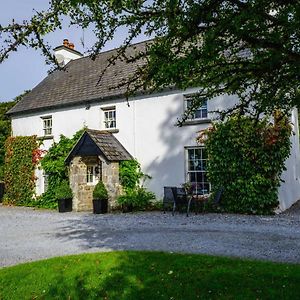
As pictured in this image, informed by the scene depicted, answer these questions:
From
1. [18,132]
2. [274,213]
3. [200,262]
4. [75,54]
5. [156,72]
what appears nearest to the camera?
[156,72]

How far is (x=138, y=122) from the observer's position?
Result: 1606 centimetres

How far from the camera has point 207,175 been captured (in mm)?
13664

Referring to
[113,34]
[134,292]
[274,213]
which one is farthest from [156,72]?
[274,213]

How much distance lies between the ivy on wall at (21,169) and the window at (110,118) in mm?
4612

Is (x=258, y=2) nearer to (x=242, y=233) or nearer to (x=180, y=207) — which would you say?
(x=242, y=233)

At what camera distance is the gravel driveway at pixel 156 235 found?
7496mm

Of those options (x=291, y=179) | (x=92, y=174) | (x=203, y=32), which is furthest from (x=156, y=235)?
(x=291, y=179)

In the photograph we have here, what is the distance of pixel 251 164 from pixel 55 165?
9.70 m

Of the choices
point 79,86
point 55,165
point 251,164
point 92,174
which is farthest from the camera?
point 79,86

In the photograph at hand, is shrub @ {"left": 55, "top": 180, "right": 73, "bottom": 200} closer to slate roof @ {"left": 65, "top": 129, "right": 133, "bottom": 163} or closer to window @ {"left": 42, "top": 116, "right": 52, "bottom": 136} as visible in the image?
slate roof @ {"left": 65, "top": 129, "right": 133, "bottom": 163}

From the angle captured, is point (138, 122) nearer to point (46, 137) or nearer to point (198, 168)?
point (198, 168)

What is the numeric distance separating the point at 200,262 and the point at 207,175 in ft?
25.2

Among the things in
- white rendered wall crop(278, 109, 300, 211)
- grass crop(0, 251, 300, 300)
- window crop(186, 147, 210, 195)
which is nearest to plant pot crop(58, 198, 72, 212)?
window crop(186, 147, 210, 195)

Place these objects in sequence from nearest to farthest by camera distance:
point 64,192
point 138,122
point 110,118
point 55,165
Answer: point 64,192 → point 138,122 → point 55,165 → point 110,118
